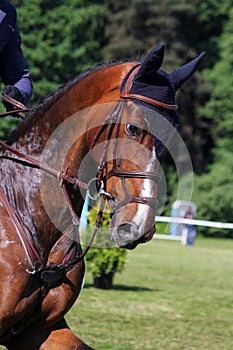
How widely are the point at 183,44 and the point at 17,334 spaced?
1471 inches

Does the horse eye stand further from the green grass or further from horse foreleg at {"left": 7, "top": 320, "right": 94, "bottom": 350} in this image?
the green grass

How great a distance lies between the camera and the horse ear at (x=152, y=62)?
353 centimetres

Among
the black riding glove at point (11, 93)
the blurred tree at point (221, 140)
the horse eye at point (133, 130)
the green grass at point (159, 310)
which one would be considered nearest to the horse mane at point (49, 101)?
the black riding glove at point (11, 93)

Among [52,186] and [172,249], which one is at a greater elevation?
[52,186]

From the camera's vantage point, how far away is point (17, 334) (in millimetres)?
4043

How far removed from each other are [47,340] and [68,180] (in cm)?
89

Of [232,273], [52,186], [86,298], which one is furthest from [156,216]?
[232,273]

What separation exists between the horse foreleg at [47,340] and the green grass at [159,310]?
3.56 m

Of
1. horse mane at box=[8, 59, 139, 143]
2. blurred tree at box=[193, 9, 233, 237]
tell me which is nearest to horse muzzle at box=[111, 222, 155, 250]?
horse mane at box=[8, 59, 139, 143]

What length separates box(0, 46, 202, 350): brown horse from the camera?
3.58 meters

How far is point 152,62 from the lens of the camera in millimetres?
3574

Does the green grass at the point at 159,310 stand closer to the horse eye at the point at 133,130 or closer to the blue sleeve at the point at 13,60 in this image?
the blue sleeve at the point at 13,60

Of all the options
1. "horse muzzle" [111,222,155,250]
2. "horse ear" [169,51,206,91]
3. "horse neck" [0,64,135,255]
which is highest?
"horse ear" [169,51,206,91]

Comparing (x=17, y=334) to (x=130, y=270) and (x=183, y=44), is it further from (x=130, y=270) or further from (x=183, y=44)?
(x=183, y=44)
